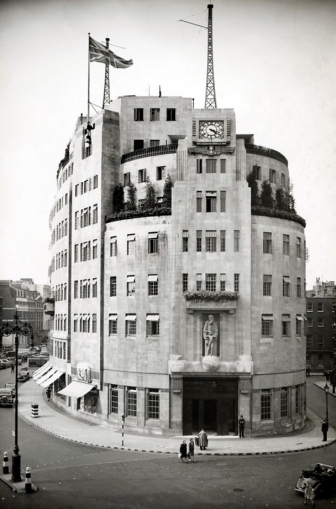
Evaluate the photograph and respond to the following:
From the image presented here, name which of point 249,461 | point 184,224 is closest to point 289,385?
point 249,461

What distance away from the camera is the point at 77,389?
193 ft

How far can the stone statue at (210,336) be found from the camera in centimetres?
5134

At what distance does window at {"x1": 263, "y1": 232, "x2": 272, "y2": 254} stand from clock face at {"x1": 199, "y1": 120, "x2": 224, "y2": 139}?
31.7ft

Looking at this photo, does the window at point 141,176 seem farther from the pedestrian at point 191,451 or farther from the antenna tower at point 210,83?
the pedestrian at point 191,451

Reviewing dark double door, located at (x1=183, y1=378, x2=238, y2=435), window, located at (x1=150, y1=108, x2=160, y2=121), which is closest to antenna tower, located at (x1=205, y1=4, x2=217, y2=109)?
window, located at (x1=150, y1=108, x2=160, y2=121)

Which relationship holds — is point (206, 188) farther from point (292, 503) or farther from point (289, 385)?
point (292, 503)

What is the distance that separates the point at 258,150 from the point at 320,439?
26.8m

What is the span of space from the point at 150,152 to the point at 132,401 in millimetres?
23144

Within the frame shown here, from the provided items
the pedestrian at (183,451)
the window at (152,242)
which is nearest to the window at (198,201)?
the window at (152,242)

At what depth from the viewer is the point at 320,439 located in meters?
49.9

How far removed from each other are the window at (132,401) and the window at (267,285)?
1456 cm

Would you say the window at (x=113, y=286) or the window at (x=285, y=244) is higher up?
the window at (x=285, y=244)

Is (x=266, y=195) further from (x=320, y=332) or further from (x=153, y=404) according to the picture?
(x=320, y=332)

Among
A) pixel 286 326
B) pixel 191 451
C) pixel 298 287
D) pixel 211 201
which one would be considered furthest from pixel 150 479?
pixel 298 287
